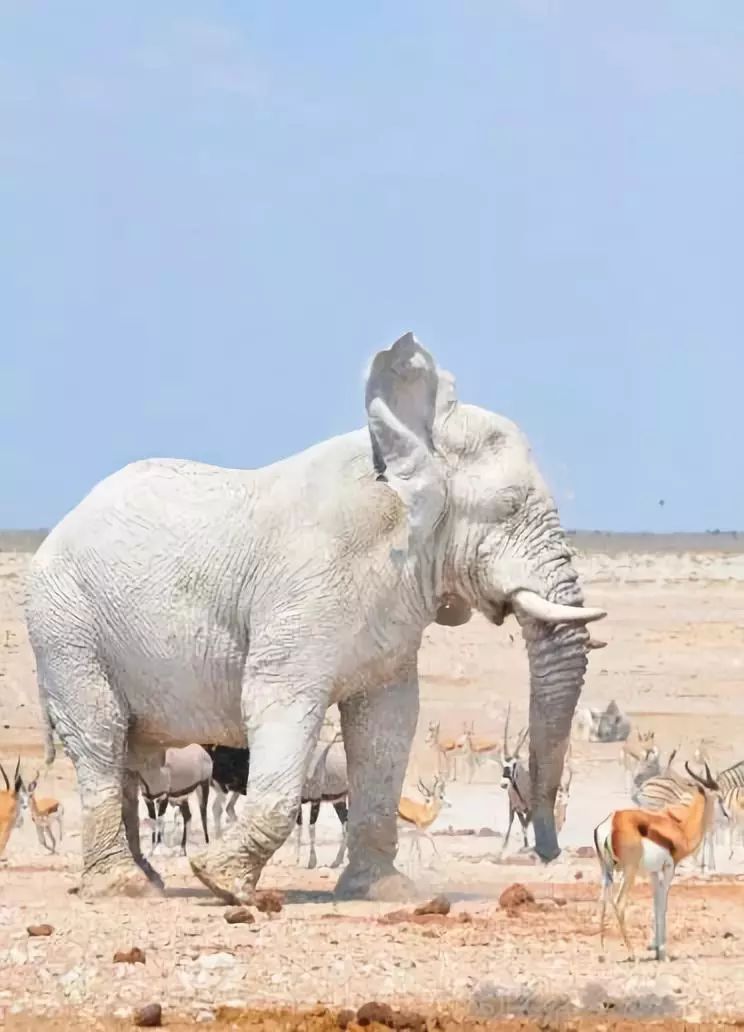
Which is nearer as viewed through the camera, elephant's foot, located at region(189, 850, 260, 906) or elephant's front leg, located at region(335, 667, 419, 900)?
elephant's foot, located at region(189, 850, 260, 906)

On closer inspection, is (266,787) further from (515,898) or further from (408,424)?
(408,424)

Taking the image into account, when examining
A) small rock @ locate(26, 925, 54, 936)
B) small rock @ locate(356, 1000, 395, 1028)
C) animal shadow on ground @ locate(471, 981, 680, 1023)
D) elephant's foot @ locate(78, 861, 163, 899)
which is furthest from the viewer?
elephant's foot @ locate(78, 861, 163, 899)

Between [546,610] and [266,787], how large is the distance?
4.87ft

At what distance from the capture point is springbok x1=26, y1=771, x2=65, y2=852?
15594 mm

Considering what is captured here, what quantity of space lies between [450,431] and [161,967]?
10.5 ft

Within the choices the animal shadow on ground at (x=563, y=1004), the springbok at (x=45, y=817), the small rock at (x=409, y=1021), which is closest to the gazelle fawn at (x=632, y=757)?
the springbok at (x=45, y=817)

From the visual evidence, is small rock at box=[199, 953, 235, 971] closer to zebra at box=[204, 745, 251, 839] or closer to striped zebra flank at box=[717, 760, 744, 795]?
zebra at box=[204, 745, 251, 839]

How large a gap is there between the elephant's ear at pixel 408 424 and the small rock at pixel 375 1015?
10.3 feet

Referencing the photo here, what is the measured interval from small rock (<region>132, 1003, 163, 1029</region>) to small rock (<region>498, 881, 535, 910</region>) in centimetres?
292

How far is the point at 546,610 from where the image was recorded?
34.1ft

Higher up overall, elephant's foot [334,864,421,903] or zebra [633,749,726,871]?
zebra [633,749,726,871]

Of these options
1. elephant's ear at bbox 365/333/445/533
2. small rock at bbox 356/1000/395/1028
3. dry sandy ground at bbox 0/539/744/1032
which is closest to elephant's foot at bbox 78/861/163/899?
dry sandy ground at bbox 0/539/744/1032

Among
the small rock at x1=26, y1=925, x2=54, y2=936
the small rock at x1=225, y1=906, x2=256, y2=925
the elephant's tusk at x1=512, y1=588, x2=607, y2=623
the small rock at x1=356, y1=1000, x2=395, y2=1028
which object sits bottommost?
the small rock at x1=356, y1=1000, x2=395, y2=1028

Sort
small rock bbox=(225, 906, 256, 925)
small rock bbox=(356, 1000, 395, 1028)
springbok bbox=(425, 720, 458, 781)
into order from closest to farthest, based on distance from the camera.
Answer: small rock bbox=(356, 1000, 395, 1028) → small rock bbox=(225, 906, 256, 925) → springbok bbox=(425, 720, 458, 781)
